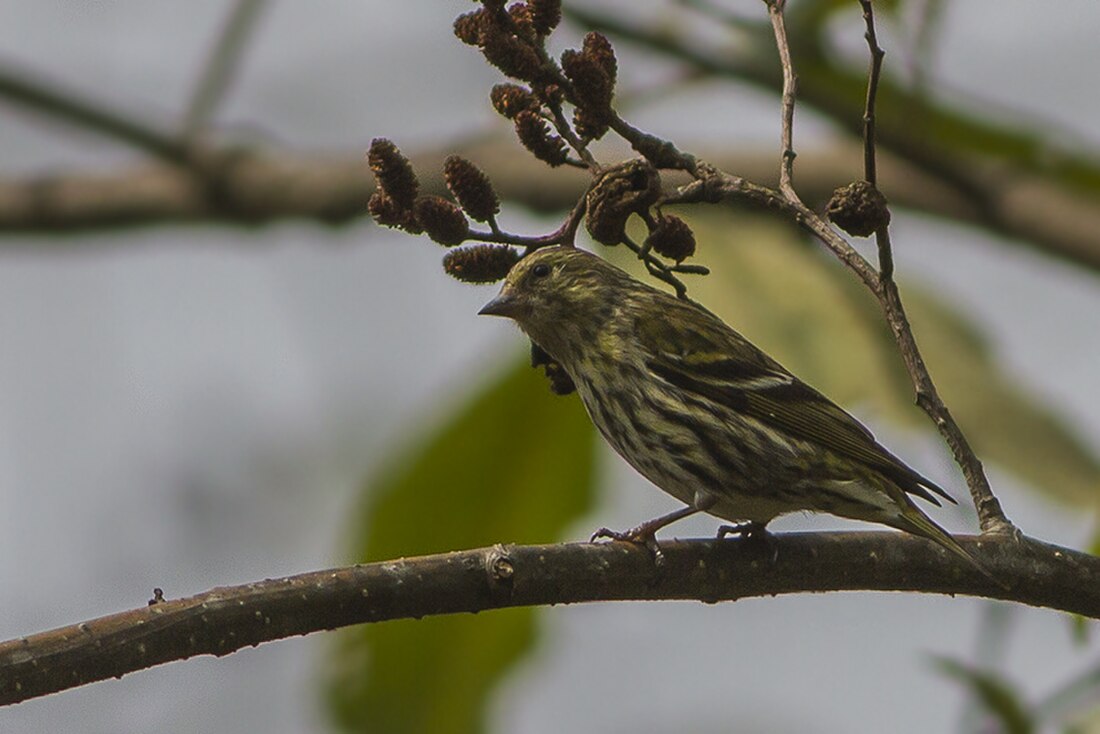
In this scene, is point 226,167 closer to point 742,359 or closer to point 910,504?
point 742,359

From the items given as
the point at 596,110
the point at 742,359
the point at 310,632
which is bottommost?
the point at 310,632

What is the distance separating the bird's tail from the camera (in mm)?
3408

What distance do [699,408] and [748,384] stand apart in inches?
6.9

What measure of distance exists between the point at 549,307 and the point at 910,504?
119cm

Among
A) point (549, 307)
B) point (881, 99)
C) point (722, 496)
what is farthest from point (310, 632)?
point (881, 99)

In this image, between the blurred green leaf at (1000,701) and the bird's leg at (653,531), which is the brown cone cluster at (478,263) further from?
the blurred green leaf at (1000,701)

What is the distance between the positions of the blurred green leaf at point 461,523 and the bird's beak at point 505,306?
719 mm

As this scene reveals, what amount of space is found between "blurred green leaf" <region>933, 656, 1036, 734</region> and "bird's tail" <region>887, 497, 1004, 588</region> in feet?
1.06

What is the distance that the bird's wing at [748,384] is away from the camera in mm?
4535

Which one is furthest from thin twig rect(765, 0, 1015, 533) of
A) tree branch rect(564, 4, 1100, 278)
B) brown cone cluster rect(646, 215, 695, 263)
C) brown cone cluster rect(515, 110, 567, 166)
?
tree branch rect(564, 4, 1100, 278)

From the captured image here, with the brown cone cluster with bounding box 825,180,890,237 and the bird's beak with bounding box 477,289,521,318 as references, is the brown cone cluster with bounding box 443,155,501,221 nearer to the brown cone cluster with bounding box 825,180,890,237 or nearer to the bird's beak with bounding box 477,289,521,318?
the brown cone cluster with bounding box 825,180,890,237

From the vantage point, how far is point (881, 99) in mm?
6316

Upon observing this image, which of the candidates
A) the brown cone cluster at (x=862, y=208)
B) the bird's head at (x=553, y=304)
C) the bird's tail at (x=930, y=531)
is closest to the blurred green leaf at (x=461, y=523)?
the bird's head at (x=553, y=304)

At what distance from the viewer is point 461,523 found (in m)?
5.59
